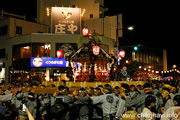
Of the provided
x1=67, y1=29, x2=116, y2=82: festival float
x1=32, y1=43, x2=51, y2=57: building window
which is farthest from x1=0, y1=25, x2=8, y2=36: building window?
x1=67, y1=29, x2=116, y2=82: festival float

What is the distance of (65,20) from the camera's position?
124 ft

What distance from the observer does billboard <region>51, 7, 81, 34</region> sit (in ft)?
123

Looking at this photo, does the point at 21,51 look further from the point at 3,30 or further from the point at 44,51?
the point at 3,30

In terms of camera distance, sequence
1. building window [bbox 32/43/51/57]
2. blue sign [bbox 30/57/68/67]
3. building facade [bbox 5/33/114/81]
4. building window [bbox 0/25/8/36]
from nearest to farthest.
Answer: blue sign [bbox 30/57/68/67], building facade [bbox 5/33/114/81], building window [bbox 32/43/51/57], building window [bbox 0/25/8/36]

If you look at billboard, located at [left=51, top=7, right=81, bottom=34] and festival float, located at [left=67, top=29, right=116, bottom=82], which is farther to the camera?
billboard, located at [left=51, top=7, right=81, bottom=34]

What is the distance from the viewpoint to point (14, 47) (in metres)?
39.4

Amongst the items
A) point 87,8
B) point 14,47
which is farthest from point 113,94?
point 87,8

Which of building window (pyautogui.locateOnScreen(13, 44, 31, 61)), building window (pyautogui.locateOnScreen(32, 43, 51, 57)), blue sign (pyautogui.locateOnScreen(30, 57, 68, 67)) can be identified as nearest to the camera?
blue sign (pyautogui.locateOnScreen(30, 57, 68, 67))

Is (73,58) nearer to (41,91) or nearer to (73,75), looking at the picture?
(73,75)

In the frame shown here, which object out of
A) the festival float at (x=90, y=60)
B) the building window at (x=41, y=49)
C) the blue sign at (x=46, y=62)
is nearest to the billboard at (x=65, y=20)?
the building window at (x=41, y=49)

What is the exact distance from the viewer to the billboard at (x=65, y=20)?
1476 inches

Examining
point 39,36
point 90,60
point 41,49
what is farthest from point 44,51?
point 90,60

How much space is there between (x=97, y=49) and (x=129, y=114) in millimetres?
17097

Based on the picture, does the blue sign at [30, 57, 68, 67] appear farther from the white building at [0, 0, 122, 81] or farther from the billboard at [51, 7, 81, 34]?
the billboard at [51, 7, 81, 34]
